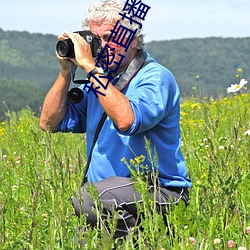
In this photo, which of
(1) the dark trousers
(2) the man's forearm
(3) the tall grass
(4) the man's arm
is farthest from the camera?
(2) the man's forearm

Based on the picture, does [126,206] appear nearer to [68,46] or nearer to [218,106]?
[68,46]

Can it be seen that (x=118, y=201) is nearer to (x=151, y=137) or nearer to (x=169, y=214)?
(x=151, y=137)

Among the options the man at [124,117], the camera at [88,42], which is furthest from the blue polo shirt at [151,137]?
the camera at [88,42]

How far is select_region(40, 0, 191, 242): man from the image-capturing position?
10.7ft

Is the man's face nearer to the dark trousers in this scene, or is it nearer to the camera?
the camera

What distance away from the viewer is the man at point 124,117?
327 centimetres

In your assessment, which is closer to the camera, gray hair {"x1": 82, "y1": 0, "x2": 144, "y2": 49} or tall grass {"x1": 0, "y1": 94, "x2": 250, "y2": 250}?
tall grass {"x1": 0, "y1": 94, "x2": 250, "y2": 250}

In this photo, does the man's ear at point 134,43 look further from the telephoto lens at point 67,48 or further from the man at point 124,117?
the telephoto lens at point 67,48

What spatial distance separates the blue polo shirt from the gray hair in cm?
19

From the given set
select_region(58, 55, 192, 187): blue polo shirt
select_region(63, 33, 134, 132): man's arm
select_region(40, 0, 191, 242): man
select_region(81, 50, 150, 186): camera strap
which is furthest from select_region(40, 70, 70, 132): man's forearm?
select_region(63, 33, 134, 132): man's arm

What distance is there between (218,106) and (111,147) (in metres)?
5.11

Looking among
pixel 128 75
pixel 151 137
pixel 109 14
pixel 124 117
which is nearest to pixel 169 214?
pixel 124 117

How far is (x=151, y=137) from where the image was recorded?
3520 millimetres

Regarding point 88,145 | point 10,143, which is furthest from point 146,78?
point 10,143
